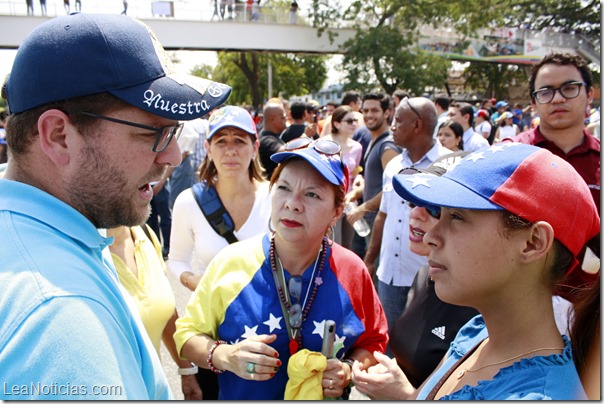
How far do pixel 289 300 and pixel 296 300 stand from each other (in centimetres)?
4

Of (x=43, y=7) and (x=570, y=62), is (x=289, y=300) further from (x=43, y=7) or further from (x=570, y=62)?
(x=43, y=7)

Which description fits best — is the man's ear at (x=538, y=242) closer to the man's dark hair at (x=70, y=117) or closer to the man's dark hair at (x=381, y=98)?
the man's dark hair at (x=70, y=117)

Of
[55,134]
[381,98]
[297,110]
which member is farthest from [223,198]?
[297,110]

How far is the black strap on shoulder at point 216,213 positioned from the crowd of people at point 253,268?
1.31 feet

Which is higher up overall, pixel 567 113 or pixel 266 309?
pixel 567 113

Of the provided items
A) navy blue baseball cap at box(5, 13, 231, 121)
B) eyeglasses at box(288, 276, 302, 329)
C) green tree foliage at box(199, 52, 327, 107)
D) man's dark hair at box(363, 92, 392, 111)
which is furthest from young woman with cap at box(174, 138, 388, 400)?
green tree foliage at box(199, 52, 327, 107)

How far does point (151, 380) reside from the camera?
1.24 m

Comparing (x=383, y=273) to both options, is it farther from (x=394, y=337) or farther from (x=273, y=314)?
(x=273, y=314)

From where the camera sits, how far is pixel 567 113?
9.52ft

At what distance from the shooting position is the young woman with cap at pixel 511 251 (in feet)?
4.17

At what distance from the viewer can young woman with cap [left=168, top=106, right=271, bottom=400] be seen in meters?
2.89

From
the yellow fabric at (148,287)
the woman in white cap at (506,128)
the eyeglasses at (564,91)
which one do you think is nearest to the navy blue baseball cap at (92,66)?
the yellow fabric at (148,287)

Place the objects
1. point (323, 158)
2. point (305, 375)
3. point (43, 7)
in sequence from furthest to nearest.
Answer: point (43, 7) → point (323, 158) → point (305, 375)

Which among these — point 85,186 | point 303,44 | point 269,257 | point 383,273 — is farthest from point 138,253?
point 303,44
